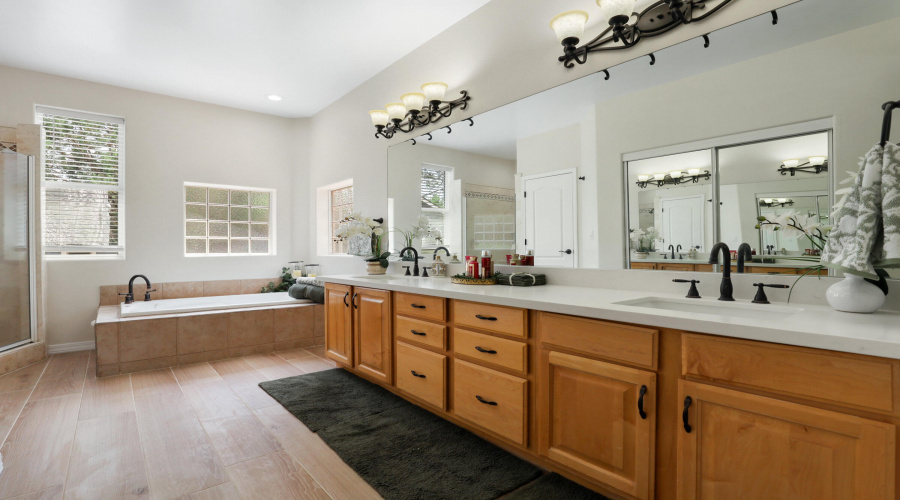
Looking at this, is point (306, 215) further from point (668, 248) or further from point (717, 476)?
point (717, 476)

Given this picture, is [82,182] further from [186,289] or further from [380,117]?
[380,117]

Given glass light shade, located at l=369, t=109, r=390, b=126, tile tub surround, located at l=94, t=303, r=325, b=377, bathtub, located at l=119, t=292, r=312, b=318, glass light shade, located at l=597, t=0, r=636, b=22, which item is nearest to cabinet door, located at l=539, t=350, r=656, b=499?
glass light shade, located at l=597, t=0, r=636, b=22

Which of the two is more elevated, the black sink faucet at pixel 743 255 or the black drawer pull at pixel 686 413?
the black sink faucet at pixel 743 255

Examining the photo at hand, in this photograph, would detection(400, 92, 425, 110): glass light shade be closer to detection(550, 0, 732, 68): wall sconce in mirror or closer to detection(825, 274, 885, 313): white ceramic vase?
detection(550, 0, 732, 68): wall sconce in mirror

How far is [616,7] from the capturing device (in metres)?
1.98

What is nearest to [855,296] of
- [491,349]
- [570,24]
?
[491,349]

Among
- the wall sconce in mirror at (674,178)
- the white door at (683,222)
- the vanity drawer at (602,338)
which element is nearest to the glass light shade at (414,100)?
the wall sconce in mirror at (674,178)

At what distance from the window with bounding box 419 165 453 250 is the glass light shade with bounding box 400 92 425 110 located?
0.47 m

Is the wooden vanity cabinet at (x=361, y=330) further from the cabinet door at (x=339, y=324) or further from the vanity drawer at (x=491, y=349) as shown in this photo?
the vanity drawer at (x=491, y=349)

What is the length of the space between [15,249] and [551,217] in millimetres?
4331

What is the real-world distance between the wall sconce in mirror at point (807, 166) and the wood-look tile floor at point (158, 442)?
2076 mm

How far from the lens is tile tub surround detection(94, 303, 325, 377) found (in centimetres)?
337

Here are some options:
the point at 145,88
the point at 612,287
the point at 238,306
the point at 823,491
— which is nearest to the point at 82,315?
the point at 238,306

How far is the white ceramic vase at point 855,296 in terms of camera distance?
1328 millimetres
